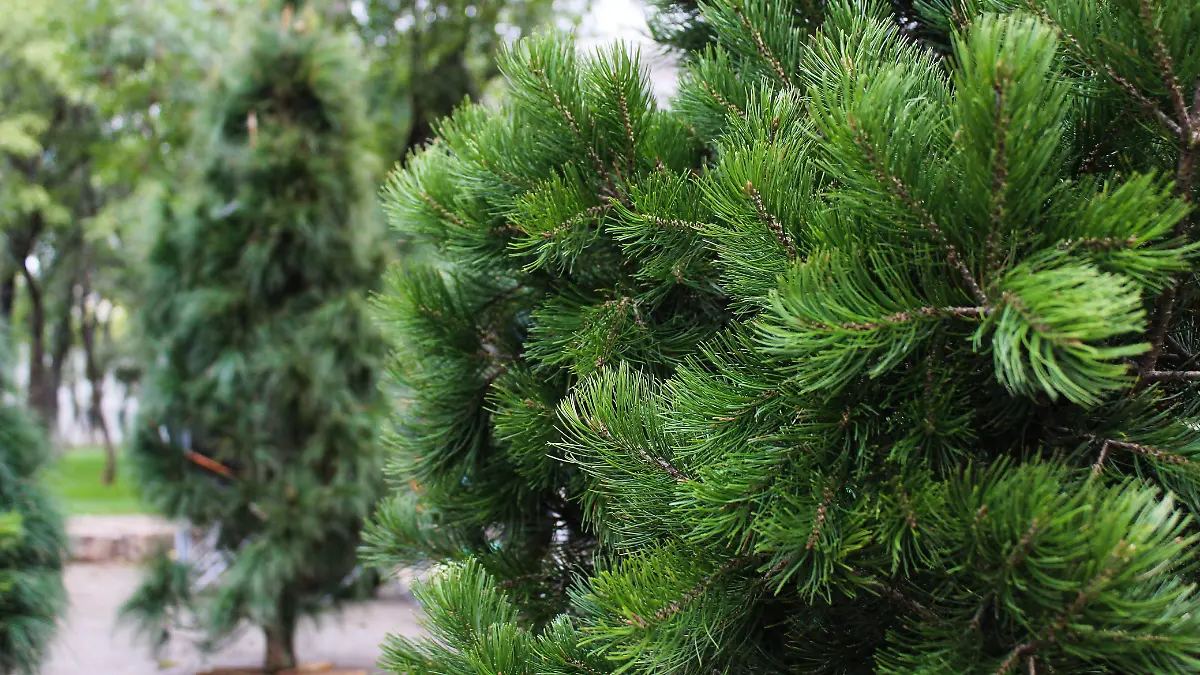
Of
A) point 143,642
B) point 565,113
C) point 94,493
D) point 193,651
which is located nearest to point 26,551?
point 565,113

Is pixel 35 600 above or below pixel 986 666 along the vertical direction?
below

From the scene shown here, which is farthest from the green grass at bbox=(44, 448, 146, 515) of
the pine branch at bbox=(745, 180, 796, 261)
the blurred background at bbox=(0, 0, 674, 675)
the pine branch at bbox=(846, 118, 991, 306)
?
the pine branch at bbox=(846, 118, 991, 306)

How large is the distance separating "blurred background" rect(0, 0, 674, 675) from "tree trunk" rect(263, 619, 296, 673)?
317 millimetres

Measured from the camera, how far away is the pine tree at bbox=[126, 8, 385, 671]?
5312 millimetres

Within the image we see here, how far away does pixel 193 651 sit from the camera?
25.5ft

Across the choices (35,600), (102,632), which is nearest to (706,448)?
(35,600)

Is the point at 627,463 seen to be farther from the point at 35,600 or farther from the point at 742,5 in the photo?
the point at 35,600

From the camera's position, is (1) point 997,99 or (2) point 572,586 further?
(2) point 572,586

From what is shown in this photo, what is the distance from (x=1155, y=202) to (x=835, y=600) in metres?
0.54

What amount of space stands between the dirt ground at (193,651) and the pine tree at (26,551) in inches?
77.3

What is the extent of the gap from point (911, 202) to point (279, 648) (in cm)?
578

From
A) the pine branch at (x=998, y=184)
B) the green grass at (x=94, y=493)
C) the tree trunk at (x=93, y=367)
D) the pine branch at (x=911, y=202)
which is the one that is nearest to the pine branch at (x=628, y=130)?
the pine branch at (x=911, y=202)

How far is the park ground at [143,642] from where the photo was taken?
662 cm

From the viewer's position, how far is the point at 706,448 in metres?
0.97
